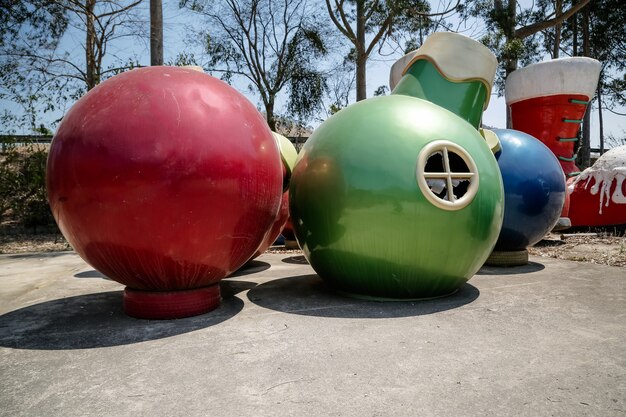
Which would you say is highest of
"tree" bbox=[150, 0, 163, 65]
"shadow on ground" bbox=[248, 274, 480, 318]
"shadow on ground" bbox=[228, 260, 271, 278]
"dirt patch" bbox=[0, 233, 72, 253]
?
"tree" bbox=[150, 0, 163, 65]

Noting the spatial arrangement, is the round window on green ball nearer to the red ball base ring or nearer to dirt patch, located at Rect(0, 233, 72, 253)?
the red ball base ring

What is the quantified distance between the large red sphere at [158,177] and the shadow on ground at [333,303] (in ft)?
2.95

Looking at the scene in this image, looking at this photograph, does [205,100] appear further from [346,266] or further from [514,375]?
[514,375]

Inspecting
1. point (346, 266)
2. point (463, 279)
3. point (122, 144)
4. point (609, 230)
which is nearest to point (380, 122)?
point (346, 266)

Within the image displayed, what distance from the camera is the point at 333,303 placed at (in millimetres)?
4848

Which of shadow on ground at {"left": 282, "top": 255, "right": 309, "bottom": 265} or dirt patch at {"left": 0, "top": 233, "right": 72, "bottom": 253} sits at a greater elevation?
dirt patch at {"left": 0, "top": 233, "right": 72, "bottom": 253}

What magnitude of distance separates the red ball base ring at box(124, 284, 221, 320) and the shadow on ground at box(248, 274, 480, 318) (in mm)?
704

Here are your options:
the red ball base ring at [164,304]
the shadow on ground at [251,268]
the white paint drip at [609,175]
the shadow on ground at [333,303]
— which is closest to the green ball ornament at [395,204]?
the shadow on ground at [333,303]

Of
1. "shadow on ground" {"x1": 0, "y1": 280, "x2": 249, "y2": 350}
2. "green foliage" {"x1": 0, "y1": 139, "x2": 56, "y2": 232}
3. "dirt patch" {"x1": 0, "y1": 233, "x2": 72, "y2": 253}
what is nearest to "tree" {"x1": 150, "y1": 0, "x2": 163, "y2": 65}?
"dirt patch" {"x1": 0, "y1": 233, "x2": 72, "y2": 253}

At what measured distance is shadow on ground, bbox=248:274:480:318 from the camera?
447 cm

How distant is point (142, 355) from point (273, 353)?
89cm

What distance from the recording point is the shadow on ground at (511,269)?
6.66 metres

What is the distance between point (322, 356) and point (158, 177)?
1.80 metres

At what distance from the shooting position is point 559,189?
23.2 feet
